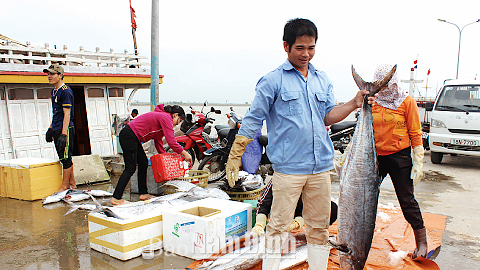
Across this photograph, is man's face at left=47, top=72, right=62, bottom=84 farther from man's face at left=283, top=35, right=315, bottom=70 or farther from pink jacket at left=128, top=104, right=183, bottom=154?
man's face at left=283, top=35, right=315, bottom=70

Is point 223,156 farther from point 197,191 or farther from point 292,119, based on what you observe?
point 292,119

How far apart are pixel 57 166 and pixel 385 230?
16.6 ft

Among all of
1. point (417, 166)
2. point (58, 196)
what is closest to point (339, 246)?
point (417, 166)

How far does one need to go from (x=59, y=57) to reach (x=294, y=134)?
25.2ft

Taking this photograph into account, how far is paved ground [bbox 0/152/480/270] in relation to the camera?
3.37 meters

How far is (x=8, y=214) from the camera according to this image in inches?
190

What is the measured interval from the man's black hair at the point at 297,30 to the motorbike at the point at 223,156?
3.58 m

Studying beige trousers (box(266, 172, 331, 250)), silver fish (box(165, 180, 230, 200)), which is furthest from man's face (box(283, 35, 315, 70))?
silver fish (box(165, 180, 230, 200))

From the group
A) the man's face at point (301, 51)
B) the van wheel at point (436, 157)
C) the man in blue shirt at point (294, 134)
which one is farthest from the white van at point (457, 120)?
the man's face at point (301, 51)

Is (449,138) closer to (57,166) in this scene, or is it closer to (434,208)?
(434,208)

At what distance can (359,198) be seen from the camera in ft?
8.54

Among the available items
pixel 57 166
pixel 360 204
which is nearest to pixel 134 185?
pixel 57 166

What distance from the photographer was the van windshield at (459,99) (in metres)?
8.72

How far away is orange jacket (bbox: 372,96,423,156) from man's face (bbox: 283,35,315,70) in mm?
1246
